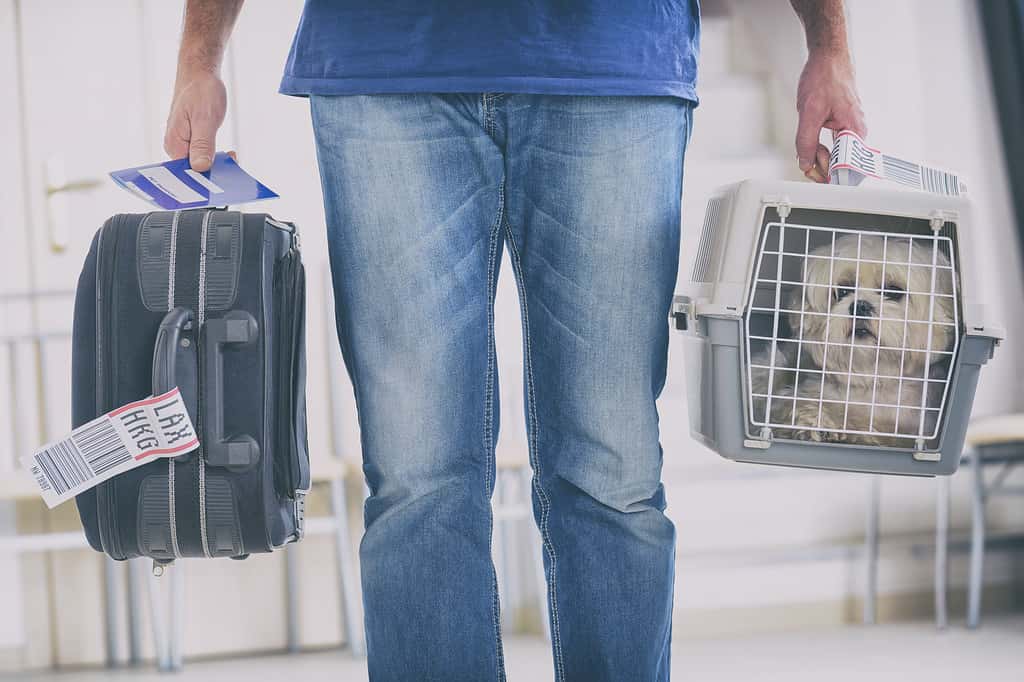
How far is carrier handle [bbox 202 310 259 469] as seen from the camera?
924mm

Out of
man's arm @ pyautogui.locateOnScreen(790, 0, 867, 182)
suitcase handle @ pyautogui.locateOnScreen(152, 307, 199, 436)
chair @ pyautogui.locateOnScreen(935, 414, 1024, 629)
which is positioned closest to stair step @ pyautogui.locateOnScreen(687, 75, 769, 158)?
chair @ pyautogui.locateOnScreen(935, 414, 1024, 629)

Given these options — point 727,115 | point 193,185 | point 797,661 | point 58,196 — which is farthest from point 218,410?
point 727,115

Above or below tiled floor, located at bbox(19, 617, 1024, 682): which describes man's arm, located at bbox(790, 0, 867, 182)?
above

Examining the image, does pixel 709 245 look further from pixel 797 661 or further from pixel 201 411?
pixel 797 661

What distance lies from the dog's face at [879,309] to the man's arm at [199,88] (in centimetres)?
61

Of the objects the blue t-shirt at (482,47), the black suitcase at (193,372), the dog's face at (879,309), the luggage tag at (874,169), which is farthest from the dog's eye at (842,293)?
the black suitcase at (193,372)

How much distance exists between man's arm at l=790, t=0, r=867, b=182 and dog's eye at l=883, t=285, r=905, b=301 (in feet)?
0.54

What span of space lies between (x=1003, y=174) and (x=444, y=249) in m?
2.23

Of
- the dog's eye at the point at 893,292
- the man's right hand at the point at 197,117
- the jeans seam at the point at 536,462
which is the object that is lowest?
the jeans seam at the point at 536,462

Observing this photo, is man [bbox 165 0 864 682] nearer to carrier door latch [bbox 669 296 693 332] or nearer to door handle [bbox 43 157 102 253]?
carrier door latch [bbox 669 296 693 332]

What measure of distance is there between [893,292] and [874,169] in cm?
13

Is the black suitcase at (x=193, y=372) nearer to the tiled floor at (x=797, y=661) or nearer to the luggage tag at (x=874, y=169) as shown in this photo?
the luggage tag at (x=874, y=169)

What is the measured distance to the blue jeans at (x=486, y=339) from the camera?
2.93 feet

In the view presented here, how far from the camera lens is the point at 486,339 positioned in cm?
94
